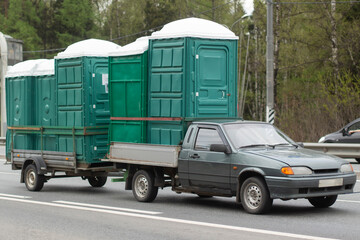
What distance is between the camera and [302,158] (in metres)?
10.6

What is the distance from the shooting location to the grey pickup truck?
10359 millimetres

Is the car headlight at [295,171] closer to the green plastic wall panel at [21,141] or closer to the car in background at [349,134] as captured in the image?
the green plastic wall panel at [21,141]

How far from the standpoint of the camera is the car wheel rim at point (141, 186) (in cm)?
1283

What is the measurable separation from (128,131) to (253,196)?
3716mm

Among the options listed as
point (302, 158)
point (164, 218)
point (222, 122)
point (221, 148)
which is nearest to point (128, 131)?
point (222, 122)

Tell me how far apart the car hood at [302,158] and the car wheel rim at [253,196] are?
509mm

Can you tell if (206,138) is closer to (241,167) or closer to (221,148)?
(221,148)

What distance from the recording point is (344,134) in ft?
77.3

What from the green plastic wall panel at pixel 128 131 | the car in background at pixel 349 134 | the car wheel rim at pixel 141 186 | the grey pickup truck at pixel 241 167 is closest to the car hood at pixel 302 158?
the grey pickup truck at pixel 241 167

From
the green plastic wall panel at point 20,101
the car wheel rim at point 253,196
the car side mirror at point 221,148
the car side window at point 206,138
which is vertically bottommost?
the car wheel rim at point 253,196

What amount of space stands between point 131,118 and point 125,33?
194ft

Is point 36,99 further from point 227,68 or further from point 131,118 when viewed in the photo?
point 227,68

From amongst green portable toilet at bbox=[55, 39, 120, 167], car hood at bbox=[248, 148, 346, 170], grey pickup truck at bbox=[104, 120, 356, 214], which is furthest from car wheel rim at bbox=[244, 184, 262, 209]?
green portable toilet at bbox=[55, 39, 120, 167]

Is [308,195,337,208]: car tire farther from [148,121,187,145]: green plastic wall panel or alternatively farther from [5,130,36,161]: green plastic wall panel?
[5,130,36,161]: green plastic wall panel
